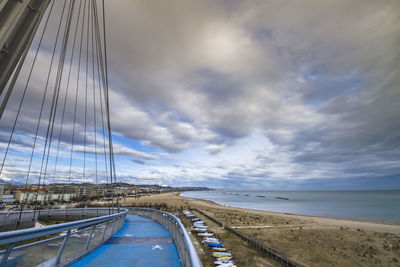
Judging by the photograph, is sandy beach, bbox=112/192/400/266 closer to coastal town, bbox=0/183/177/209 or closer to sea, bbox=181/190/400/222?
coastal town, bbox=0/183/177/209

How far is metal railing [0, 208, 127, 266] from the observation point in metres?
2.81

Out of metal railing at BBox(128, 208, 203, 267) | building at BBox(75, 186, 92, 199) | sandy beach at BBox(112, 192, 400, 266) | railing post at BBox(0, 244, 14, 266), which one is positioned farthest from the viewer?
building at BBox(75, 186, 92, 199)

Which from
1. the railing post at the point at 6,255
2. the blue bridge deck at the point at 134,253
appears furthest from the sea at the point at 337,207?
the railing post at the point at 6,255

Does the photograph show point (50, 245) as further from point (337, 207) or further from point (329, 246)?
point (337, 207)

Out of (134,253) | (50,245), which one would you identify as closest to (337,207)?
(134,253)

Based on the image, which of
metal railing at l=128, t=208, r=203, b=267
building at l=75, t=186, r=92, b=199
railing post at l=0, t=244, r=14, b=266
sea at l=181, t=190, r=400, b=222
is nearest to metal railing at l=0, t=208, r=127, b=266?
railing post at l=0, t=244, r=14, b=266

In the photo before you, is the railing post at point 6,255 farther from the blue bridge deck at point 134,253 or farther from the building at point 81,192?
the building at point 81,192

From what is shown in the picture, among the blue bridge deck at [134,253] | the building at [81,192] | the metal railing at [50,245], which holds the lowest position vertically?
the building at [81,192]

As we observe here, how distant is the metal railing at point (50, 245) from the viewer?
9.23ft

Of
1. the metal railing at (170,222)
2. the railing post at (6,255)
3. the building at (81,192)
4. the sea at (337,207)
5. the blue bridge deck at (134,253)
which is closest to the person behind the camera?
the railing post at (6,255)

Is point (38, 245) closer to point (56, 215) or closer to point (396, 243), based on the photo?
point (56, 215)

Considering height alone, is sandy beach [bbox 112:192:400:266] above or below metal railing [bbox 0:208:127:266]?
below

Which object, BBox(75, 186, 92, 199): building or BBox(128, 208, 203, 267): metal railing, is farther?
BBox(75, 186, 92, 199): building

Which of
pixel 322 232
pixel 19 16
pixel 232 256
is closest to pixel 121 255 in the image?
pixel 19 16
